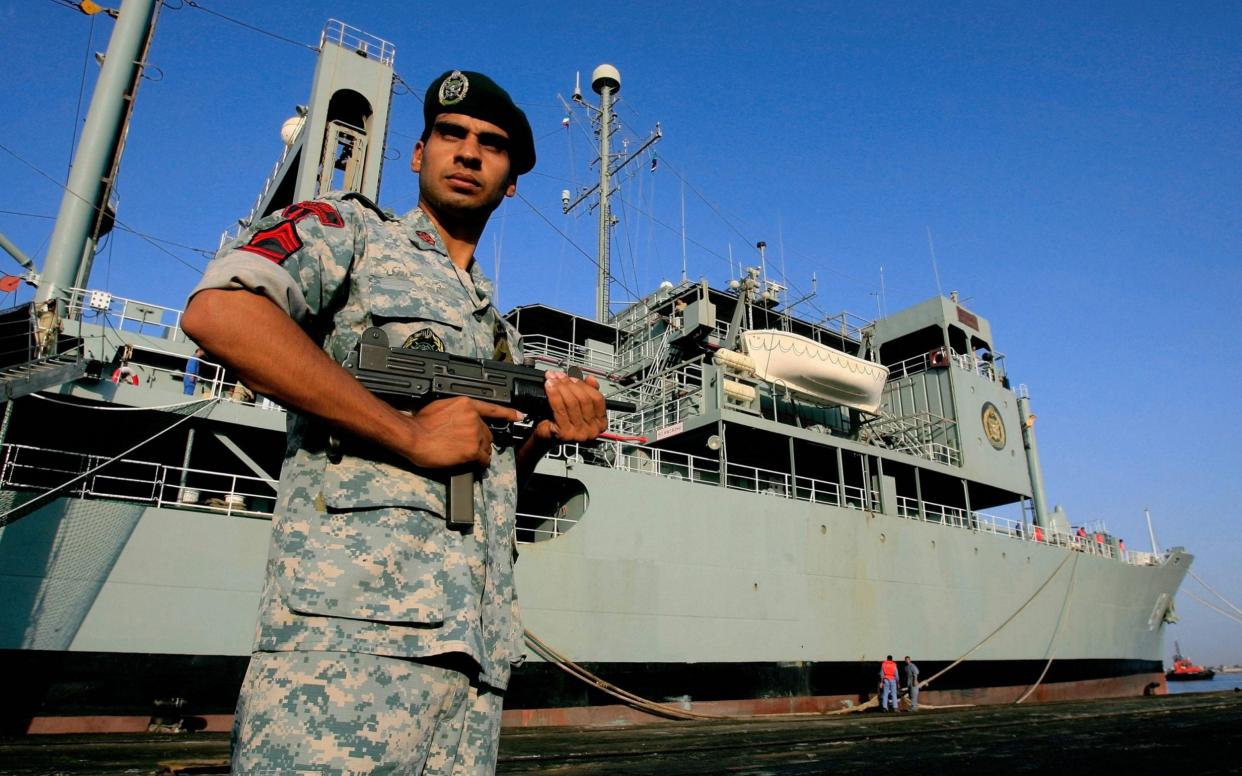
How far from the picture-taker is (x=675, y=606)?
9297 millimetres

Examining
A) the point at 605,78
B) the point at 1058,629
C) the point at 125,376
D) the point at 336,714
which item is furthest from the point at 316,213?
the point at 605,78

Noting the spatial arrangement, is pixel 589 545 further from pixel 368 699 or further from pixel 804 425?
pixel 368 699

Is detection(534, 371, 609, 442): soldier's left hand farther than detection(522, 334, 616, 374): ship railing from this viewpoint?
No

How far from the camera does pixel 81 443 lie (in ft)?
27.5

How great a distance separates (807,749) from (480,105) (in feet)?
16.8

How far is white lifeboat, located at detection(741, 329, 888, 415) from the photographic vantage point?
1224 cm

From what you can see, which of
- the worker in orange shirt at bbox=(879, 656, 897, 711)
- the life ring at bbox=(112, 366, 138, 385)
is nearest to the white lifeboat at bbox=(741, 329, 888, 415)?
the worker in orange shirt at bbox=(879, 656, 897, 711)

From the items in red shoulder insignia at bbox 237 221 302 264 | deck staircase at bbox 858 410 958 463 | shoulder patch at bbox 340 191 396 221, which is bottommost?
red shoulder insignia at bbox 237 221 302 264

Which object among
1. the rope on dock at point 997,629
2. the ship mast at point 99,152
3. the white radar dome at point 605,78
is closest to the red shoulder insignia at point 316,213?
the ship mast at point 99,152

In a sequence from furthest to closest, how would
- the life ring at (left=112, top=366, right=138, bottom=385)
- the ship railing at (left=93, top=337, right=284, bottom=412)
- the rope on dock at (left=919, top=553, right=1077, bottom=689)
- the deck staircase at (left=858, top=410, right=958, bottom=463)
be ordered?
the deck staircase at (left=858, top=410, right=958, bottom=463), the rope on dock at (left=919, top=553, right=1077, bottom=689), the ship railing at (left=93, top=337, right=284, bottom=412), the life ring at (left=112, top=366, right=138, bottom=385)

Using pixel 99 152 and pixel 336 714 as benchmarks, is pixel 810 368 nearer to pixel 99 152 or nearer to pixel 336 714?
pixel 99 152

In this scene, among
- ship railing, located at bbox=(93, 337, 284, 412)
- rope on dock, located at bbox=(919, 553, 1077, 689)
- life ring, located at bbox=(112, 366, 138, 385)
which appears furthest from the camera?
rope on dock, located at bbox=(919, 553, 1077, 689)

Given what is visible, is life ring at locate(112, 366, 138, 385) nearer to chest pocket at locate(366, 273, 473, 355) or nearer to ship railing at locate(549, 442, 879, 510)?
ship railing at locate(549, 442, 879, 510)

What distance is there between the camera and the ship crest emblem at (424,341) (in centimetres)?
135
